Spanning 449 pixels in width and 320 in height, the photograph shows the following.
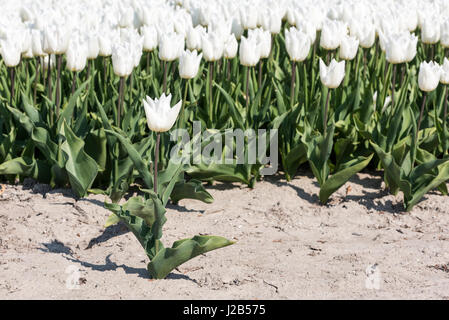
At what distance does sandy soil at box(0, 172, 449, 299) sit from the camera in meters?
3.30

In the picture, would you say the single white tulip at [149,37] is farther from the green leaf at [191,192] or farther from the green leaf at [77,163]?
the green leaf at [191,192]

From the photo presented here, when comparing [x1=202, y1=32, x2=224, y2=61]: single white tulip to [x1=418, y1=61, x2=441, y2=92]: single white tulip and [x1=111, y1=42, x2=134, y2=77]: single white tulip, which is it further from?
[x1=418, y1=61, x2=441, y2=92]: single white tulip

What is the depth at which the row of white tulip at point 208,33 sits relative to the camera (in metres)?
4.26

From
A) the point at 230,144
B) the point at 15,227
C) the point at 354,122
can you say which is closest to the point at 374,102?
the point at 354,122

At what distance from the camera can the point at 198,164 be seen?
4449 mm

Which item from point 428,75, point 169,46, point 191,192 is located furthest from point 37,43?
point 428,75

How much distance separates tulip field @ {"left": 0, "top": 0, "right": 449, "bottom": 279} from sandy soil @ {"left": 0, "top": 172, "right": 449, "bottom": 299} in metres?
0.14

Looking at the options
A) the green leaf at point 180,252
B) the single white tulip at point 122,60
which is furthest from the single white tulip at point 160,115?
the single white tulip at point 122,60

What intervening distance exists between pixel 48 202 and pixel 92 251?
0.62m

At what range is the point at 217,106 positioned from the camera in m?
Result: 4.87

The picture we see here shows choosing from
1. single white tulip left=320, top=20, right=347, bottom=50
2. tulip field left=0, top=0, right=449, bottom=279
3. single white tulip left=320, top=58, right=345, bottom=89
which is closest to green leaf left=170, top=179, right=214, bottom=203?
tulip field left=0, top=0, right=449, bottom=279

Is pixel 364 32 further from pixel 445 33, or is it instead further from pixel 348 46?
pixel 445 33

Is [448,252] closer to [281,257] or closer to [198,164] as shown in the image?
[281,257]

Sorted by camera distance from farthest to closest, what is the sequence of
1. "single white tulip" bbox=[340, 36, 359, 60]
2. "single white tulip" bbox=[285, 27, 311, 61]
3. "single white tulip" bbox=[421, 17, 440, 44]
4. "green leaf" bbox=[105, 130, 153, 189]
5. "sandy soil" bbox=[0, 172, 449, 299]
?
1. "single white tulip" bbox=[421, 17, 440, 44]
2. "single white tulip" bbox=[340, 36, 359, 60]
3. "single white tulip" bbox=[285, 27, 311, 61]
4. "green leaf" bbox=[105, 130, 153, 189]
5. "sandy soil" bbox=[0, 172, 449, 299]
